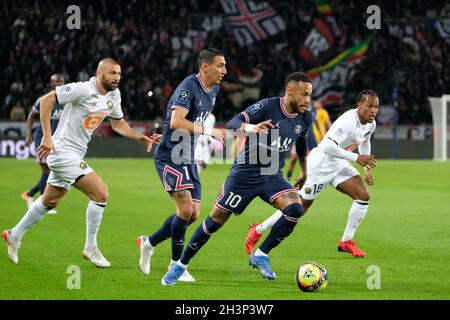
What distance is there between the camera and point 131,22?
113 feet

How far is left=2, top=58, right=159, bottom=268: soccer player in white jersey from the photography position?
930 cm

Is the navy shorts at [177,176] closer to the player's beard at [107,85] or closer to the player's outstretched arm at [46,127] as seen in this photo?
the player's beard at [107,85]

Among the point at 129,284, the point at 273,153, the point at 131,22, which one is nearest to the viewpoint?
the point at 129,284

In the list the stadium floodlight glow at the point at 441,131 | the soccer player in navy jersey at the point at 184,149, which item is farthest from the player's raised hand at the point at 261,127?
the stadium floodlight glow at the point at 441,131

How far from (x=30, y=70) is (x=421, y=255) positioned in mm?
23936

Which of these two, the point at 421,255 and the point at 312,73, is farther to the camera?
the point at 312,73

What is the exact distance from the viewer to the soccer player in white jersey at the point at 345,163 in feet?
35.4

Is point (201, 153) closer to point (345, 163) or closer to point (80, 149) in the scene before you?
point (345, 163)

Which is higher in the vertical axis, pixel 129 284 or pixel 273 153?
pixel 273 153

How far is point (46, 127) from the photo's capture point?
914cm

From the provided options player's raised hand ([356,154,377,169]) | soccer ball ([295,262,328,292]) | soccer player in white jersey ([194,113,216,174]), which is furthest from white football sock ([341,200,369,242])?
soccer player in white jersey ([194,113,216,174])

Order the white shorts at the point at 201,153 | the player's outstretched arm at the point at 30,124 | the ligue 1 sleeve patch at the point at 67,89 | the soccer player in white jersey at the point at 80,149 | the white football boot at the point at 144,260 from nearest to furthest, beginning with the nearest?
the white football boot at the point at 144,260
the ligue 1 sleeve patch at the point at 67,89
the soccer player in white jersey at the point at 80,149
the player's outstretched arm at the point at 30,124
the white shorts at the point at 201,153

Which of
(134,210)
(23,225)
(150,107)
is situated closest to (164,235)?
(23,225)

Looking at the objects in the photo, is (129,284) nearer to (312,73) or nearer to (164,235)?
(164,235)
